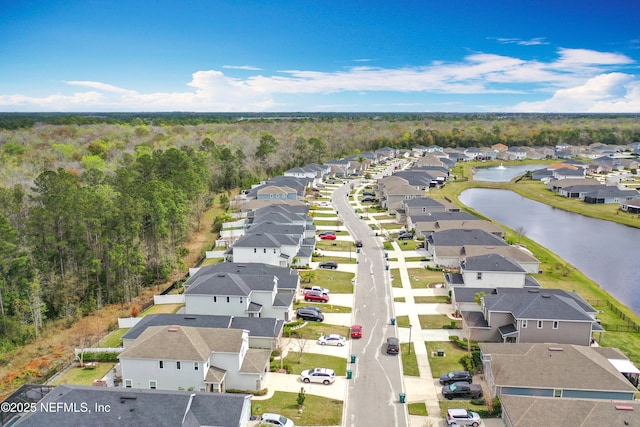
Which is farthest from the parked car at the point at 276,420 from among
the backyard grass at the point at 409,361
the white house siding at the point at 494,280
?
the white house siding at the point at 494,280

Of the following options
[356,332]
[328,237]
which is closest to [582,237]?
[328,237]

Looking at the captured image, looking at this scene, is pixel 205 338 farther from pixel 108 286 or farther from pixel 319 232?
pixel 319 232

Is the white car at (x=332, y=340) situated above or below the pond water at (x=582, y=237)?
below

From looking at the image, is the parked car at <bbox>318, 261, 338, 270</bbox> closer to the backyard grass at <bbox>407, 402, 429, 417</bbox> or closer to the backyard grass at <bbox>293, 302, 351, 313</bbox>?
the backyard grass at <bbox>293, 302, 351, 313</bbox>

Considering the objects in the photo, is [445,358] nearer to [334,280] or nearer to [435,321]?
[435,321]

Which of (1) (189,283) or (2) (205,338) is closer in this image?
(2) (205,338)

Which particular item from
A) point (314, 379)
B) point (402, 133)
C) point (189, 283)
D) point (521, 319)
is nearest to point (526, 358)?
point (521, 319)

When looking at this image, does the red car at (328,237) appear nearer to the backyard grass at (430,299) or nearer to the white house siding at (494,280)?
the backyard grass at (430,299)

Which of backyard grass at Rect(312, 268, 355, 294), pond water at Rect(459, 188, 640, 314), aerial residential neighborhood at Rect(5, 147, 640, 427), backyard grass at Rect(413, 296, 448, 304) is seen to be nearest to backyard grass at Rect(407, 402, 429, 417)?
aerial residential neighborhood at Rect(5, 147, 640, 427)
